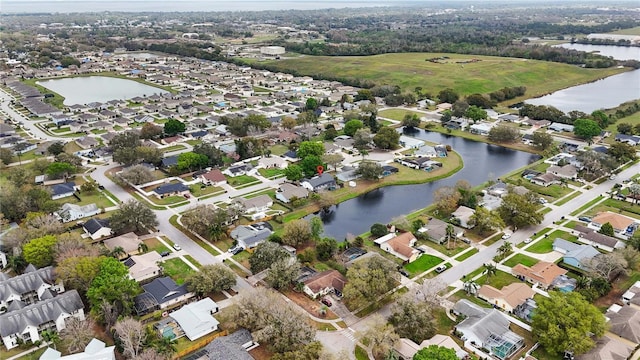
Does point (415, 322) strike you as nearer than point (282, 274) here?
Yes

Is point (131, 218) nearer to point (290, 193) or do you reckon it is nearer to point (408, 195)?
point (290, 193)

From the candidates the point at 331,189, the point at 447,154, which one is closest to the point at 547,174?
the point at 447,154

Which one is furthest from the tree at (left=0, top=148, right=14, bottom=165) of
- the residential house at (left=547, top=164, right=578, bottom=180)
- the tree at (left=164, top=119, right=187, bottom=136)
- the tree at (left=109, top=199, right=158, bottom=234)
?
the residential house at (left=547, top=164, right=578, bottom=180)

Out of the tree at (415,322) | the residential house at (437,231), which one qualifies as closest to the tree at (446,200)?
the residential house at (437,231)

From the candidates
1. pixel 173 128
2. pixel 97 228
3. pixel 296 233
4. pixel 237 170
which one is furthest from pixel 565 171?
pixel 173 128

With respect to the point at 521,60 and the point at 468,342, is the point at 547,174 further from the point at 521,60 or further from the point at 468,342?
the point at 521,60
